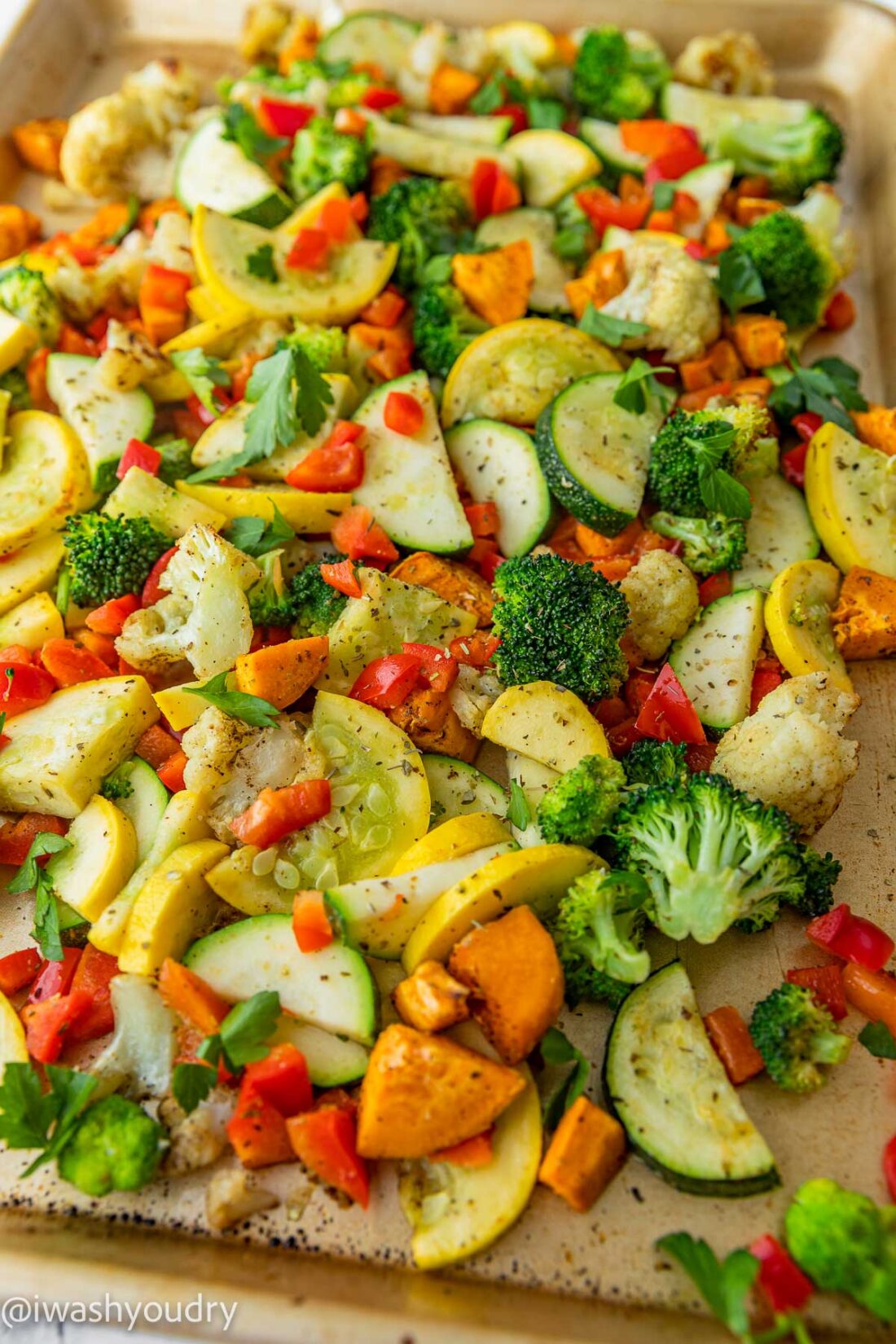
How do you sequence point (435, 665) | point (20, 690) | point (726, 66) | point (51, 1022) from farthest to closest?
point (726, 66), point (20, 690), point (435, 665), point (51, 1022)

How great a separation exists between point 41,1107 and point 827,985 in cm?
247

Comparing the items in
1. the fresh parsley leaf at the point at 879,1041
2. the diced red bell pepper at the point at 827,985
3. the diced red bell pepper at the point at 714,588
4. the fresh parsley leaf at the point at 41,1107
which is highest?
the diced red bell pepper at the point at 714,588

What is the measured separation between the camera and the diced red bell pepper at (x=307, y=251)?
4.77 meters

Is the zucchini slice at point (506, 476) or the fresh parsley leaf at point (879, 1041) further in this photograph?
the zucchini slice at point (506, 476)

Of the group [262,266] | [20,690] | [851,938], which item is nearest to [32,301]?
[262,266]

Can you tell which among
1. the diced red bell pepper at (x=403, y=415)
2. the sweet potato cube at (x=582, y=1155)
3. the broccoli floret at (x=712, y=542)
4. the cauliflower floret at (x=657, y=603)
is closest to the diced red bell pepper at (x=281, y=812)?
the sweet potato cube at (x=582, y=1155)

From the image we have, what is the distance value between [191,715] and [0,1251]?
172 cm

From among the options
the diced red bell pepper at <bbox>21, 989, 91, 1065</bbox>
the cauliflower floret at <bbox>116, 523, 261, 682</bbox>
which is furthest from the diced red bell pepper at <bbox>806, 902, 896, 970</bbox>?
the diced red bell pepper at <bbox>21, 989, 91, 1065</bbox>

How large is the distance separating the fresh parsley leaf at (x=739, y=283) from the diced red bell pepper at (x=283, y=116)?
96.2 inches

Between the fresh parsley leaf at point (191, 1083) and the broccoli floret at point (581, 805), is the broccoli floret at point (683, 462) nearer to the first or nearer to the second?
the broccoli floret at point (581, 805)

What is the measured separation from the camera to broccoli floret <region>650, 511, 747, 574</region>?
4055 mm

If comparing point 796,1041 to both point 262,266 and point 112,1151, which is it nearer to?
point 112,1151

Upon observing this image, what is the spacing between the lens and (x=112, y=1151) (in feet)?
9.51

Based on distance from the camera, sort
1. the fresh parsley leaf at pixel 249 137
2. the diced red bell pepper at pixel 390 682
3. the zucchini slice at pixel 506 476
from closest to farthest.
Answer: the diced red bell pepper at pixel 390 682
the zucchini slice at pixel 506 476
the fresh parsley leaf at pixel 249 137
